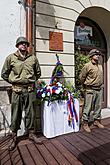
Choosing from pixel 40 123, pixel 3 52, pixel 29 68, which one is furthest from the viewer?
pixel 40 123

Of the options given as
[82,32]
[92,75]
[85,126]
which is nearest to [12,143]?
[85,126]

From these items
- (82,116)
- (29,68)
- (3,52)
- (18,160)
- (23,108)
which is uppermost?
(3,52)

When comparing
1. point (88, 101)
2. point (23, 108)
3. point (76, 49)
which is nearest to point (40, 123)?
point (23, 108)

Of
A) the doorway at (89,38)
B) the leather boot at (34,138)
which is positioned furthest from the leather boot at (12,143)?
the doorway at (89,38)

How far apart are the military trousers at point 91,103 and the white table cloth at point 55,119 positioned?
1.42 ft

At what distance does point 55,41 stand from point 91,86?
1261mm

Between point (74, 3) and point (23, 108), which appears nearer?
point (23, 108)

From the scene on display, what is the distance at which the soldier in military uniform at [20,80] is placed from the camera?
3.32 meters

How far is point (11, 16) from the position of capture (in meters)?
3.86

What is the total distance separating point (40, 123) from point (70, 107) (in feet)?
2.32

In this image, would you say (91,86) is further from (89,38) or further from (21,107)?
(89,38)

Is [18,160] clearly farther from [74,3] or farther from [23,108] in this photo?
[74,3]

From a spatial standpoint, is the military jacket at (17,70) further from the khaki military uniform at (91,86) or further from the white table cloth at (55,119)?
the khaki military uniform at (91,86)

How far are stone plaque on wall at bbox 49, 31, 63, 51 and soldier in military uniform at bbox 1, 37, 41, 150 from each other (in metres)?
1.03
